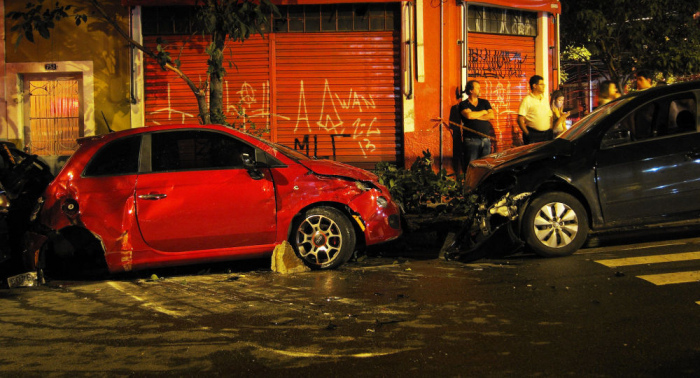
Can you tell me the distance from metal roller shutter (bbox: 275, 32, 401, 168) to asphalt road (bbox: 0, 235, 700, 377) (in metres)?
6.44

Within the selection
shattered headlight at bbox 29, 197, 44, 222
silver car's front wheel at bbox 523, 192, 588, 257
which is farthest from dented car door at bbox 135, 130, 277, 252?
silver car's front wheel at bbox 523, 192, 588, 257

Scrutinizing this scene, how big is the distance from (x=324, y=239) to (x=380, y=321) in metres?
2.16

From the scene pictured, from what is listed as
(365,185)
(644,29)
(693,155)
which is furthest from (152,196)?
(644,29)

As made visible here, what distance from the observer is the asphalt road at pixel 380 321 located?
161 inches

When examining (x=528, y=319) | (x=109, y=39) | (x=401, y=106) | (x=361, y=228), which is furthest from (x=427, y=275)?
(x=109, y=39)

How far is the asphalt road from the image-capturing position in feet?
13.4

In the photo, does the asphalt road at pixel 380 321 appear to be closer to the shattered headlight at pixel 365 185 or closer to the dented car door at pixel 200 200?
the dented car door at pixel 200 200

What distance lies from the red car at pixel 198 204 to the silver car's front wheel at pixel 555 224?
1418 mm

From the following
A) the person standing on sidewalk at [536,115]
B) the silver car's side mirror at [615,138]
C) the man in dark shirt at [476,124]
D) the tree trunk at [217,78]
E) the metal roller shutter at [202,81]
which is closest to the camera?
the silver car's side mirror at [615,138]

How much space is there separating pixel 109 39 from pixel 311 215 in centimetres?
817

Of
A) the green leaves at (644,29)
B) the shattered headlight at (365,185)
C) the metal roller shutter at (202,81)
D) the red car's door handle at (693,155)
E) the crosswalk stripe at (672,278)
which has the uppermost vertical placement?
the green leaves at (644,29)

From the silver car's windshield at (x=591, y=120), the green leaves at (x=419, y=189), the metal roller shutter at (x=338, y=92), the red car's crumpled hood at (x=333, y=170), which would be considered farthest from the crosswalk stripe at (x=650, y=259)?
the metal roller shutter at (x=338, y=92)

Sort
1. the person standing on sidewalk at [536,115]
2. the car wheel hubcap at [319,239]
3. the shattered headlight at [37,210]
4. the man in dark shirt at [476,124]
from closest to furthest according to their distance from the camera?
the shattered headlight at [37,210] → the car wheel hubcap at [319,239] → the person standing on sidewalk at [536,115] → the man in dark shirt at [476,124]

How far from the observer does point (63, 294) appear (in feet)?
21.4
